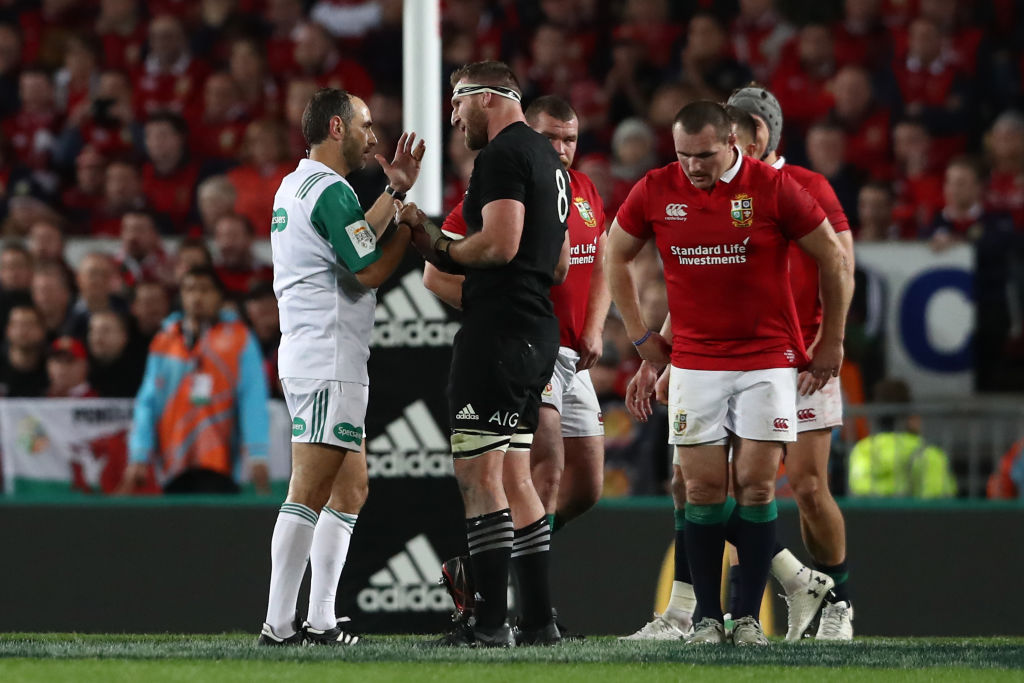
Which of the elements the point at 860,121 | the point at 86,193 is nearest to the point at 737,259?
the point at 860,121

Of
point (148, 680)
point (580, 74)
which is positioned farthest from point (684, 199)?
point (580, 74)

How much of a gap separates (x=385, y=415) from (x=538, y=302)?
187cm

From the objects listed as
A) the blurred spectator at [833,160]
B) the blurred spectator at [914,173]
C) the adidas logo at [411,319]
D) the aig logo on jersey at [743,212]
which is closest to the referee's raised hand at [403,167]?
the aig logo on jersey at [743,212]

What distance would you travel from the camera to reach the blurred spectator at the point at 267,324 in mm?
10445

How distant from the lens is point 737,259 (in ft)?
20.7

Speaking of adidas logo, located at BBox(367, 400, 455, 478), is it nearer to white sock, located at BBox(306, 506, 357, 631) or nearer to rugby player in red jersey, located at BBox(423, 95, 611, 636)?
rugby player in red jersey, located at BBox(423, 95, 611, 636)

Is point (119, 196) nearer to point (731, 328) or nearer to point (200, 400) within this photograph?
point (200, 400)

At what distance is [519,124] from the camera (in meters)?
6.07

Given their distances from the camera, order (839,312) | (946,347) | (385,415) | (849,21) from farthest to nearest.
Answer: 1. (849,21)
2. (946,347)
3. (385,415)
4. (839,312)

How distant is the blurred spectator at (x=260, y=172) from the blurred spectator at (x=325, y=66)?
3.76ft

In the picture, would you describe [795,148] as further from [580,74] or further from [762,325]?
[762,325]

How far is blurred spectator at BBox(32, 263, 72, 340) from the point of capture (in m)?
11.1

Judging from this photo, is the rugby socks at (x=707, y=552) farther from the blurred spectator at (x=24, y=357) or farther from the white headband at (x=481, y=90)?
the blurred spectator at (x=24, y=357)

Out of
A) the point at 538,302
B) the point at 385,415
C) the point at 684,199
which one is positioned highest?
the point at 684,199
